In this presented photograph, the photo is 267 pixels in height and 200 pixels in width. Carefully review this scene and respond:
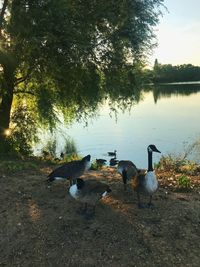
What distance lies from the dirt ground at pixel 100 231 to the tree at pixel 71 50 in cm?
786

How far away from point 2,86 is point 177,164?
8.81 metres

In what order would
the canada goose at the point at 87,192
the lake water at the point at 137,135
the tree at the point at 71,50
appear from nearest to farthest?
1. the canada goose at the point at 87,192
2. the tree at the point at 71,50
3. the lake water at the point at 137,135

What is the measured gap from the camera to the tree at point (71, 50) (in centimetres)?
1647

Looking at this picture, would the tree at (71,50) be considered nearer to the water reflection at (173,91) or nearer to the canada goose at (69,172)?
the canada goose at (69,172)

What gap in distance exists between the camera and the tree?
1647 cm

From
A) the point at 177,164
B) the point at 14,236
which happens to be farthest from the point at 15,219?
the point at 177,164

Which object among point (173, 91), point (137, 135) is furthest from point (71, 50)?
point (173, 91)

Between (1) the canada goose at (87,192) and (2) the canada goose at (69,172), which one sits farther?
(2) the canada goose at (69,172)

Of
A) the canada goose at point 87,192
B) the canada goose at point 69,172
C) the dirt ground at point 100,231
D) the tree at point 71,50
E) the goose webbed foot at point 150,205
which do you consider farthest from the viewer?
the tree at point 71,50

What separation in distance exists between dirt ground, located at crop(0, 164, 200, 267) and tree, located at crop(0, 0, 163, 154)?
7.86m

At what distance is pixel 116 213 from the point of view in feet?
31.1

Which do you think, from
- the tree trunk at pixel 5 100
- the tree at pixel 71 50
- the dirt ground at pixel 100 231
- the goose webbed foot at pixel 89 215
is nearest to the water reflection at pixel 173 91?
the tree at pixel 71 50

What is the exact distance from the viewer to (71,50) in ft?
56.2

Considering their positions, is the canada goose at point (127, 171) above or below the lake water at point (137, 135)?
above
